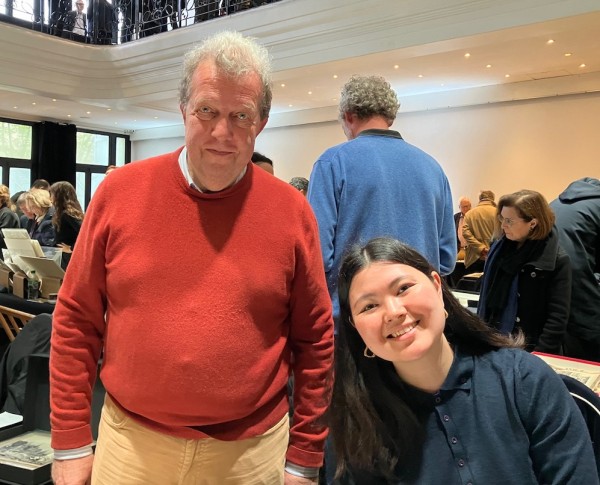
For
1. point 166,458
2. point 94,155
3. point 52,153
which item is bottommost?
point 166,458

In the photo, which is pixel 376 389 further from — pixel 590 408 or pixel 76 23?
pixel 76 23

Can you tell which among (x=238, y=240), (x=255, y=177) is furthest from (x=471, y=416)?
(x=255, y=177)

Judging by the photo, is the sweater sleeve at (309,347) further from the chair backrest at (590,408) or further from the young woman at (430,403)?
the chair backrest at (590,408)

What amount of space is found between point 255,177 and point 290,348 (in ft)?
1.49

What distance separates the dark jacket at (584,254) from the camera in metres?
2.69

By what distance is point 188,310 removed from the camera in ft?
4.21

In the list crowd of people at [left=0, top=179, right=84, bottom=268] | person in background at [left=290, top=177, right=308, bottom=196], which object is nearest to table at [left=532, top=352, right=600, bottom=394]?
person in background at [left=290, top=177, right=308, bottom=196]

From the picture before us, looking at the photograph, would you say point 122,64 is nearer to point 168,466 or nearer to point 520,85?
point 520,85

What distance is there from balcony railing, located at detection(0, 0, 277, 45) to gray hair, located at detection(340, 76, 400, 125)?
819cm

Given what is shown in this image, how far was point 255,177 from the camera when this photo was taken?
1450 millimetres

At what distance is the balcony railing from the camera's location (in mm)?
10094

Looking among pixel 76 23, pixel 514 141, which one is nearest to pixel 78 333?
pixel 514 141

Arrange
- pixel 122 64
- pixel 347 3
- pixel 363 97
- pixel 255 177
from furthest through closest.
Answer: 1. pixel 122 64
2. pixel 347 3
3. pixel 363 97
4. pixel 255 177

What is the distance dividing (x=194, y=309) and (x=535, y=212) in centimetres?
182
